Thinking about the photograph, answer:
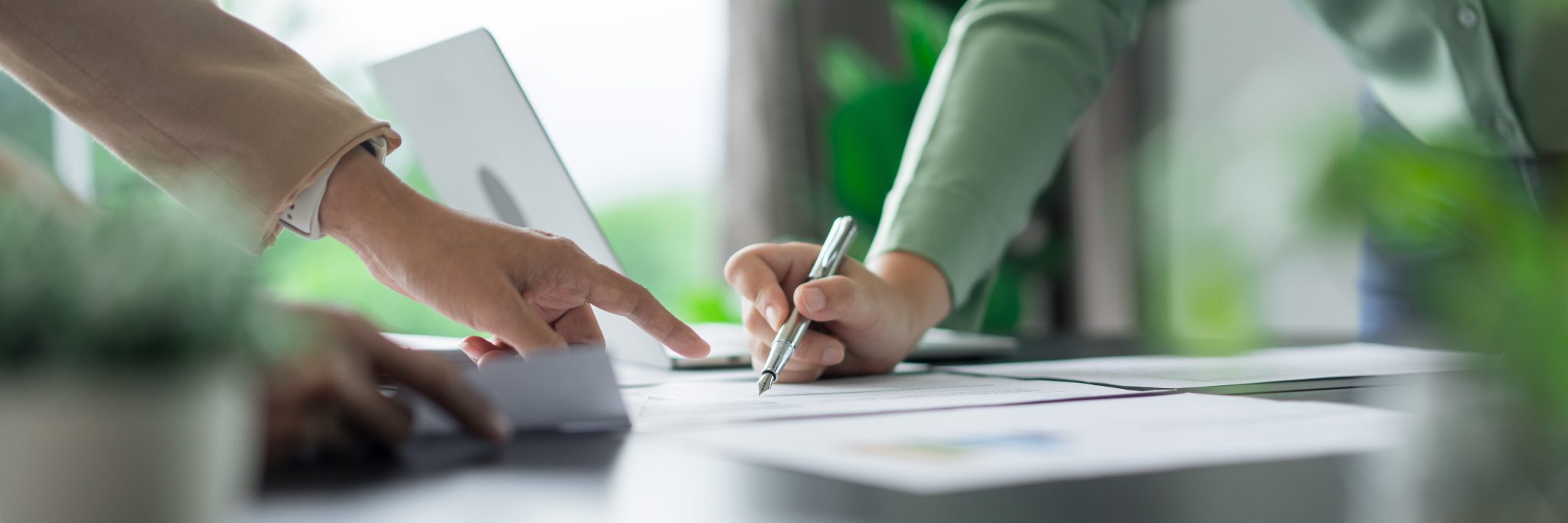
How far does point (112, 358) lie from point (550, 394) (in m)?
0.26

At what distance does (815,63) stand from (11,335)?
257 centimetres

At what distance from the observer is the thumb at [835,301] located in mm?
756

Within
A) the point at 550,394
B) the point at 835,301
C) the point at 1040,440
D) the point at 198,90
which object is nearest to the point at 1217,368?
the point at 835,301

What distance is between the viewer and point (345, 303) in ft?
1.13

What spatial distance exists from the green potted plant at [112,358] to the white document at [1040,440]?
19 centimetres

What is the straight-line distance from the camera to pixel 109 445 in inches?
9.0

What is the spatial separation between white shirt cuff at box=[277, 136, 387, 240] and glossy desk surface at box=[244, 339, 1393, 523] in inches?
14.1

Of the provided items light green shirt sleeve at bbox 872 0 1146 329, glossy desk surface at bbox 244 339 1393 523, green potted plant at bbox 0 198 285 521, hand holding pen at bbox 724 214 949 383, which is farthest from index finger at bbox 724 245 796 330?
green potted plant at bbox 0 198 285 521

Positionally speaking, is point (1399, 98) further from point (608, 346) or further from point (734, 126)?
point (734, 126)

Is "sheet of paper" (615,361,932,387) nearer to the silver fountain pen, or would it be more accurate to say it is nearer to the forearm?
the silver fountain pen

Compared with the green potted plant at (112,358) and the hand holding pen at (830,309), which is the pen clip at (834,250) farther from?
the green potted plant at (112,358)

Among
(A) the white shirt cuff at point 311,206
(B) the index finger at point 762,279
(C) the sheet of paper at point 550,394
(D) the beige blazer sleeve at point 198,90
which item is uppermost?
(D) the beige blazer sleeve at point 198,90

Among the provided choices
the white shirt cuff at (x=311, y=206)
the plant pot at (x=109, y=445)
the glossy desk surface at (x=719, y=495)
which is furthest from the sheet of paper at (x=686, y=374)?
the plant pot at (x=109, y=445)

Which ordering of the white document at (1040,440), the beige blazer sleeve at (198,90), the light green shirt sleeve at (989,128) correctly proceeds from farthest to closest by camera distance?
the light green shirt sleeve at (989,128)
the beige blazer sleeve at (198,90)
the white document at (1040,440)
